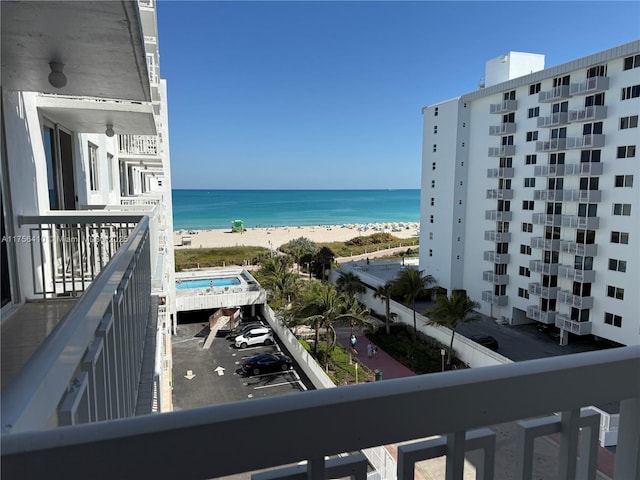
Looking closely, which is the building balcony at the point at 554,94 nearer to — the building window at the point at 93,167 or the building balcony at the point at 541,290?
the building balcony at the point at 541,290

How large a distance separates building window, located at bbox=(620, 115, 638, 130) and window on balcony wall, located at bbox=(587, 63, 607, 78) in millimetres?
2201

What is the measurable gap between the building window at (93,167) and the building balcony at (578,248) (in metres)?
19.1

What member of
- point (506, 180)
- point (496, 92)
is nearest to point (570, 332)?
point (506, 180)

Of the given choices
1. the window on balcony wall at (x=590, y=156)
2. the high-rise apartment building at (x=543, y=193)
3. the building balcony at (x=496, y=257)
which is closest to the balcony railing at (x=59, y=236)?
the high-rise apartment building at (x=543, y=193)

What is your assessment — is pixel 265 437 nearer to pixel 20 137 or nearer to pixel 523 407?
pixel 523 407

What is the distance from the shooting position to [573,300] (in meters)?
19.4

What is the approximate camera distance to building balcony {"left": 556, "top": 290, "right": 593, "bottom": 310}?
750 inches

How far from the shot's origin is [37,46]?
114 inches

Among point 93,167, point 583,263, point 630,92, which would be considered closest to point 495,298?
point 583,263

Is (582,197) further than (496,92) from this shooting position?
No

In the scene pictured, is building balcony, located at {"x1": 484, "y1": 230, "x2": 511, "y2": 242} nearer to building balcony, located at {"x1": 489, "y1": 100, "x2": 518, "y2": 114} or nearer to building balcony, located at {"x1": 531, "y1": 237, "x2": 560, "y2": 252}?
building balcony, located at {"x1": 531, "y1": 237, "x2": 560, "y2": 252}

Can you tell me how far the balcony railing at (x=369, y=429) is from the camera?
0.65m

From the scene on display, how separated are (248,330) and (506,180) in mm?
15710

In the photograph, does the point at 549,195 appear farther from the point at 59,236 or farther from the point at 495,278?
the point at 59,236
